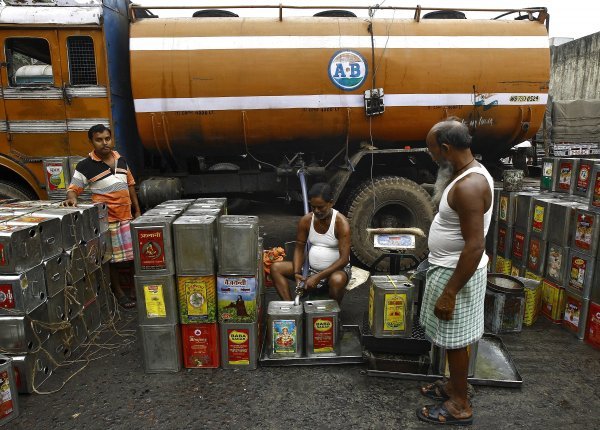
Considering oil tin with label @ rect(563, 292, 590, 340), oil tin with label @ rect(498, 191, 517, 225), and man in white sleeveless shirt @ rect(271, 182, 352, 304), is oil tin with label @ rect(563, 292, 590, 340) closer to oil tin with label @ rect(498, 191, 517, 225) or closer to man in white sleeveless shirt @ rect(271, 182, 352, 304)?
oil tin with label @ rect(498, 191, 517, 225)

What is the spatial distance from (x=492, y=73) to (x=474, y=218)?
3848 mm

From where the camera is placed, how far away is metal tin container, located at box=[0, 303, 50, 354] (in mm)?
2828

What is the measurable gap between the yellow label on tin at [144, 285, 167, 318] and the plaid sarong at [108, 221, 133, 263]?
54.8 inches

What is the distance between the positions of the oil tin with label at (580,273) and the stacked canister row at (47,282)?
175 inches

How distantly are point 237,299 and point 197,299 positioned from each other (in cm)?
31

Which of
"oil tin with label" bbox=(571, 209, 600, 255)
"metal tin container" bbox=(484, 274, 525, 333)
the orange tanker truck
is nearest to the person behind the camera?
"oil tin with label" bbox=(571, 209, 600, 255)

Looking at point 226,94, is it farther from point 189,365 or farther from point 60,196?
point 189,365

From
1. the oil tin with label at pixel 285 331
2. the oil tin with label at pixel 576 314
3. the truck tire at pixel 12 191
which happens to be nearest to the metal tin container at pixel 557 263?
the oil tin with label at pixel 576 314

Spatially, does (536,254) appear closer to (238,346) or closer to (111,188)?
(238,346)

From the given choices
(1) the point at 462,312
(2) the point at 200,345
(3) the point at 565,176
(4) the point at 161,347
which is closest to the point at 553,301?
(3) the point at 565,176

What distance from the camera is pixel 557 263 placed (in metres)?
3.95

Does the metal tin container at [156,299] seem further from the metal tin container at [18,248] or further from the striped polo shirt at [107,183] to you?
the striped polo shirt at [107,183]

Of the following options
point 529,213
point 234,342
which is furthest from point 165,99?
point 529,213

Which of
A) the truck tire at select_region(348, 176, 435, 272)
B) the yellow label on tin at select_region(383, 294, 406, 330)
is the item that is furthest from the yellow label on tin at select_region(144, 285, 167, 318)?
the truck tire at select_region(348, 176, 435, 272)
